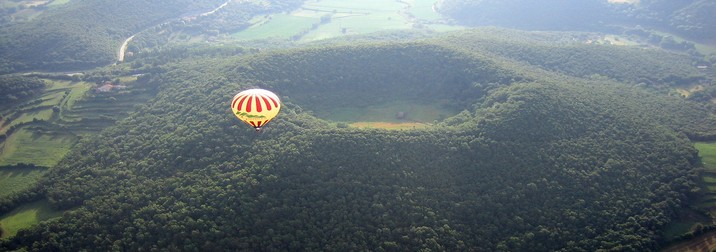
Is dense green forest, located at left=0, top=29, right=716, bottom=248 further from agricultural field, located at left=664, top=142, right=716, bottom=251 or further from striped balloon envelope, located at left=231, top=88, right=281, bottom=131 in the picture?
striped balloon envelope, located at left=231, top=88, right=281, bottom=131

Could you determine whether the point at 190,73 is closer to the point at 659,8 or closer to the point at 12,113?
the point at 12,113

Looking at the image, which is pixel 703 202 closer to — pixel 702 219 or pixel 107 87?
pixel 702 219

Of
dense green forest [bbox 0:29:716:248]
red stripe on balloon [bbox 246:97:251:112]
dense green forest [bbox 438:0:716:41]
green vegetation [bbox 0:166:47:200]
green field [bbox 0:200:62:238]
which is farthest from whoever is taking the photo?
dense green forest [bbox 438:0:716:41]

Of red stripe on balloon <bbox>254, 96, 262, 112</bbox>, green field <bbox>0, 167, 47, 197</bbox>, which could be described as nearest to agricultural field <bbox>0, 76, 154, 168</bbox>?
green field <bbox>0, 167, 47, 197</bbox>

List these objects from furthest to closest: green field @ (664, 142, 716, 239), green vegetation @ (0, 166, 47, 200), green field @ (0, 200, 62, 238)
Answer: green vegetation @ (0, 166, 47, 200), green field @ (664, 142, 716, 239), green field @ (0, 200, 62, 238)

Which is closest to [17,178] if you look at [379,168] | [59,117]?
[59,117]

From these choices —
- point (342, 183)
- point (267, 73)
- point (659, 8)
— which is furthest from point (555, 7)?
point (342, 183)
